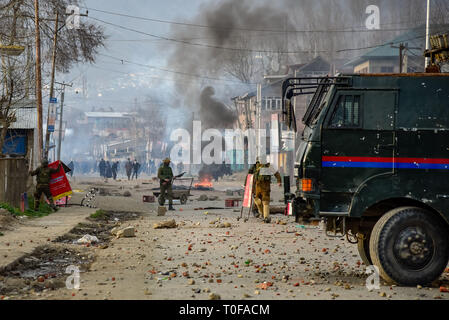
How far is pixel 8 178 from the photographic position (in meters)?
20.8

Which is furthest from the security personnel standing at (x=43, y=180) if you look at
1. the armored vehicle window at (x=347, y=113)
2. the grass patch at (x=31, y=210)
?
the armored vehicle window at (x=347, y=113)

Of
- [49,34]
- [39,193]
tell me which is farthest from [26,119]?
[39,193]

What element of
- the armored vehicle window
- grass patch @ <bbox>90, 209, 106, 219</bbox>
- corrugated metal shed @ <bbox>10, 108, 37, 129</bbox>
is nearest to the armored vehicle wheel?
the armored vehicle window

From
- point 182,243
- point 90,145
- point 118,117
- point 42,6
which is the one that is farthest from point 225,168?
point 118,117

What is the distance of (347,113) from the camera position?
9.39m

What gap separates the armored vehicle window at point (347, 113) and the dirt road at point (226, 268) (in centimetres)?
215

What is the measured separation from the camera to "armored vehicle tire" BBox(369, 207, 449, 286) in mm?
8930

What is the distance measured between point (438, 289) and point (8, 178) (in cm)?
1519

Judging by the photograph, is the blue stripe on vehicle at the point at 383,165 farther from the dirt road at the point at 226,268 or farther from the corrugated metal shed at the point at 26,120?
the corrugated metal shed at the point at 26,120

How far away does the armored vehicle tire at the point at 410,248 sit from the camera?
8930 mm

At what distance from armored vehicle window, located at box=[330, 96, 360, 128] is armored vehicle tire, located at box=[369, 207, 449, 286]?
1.36m

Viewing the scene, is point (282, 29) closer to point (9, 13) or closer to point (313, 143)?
point (9, 13)

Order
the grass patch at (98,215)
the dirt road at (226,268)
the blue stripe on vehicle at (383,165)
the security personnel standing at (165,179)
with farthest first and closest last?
the security personnel standing at (165,179), the grass patch at (98,215), the blue stripe on vehicle at (383,165), the dirt road at (226,268)

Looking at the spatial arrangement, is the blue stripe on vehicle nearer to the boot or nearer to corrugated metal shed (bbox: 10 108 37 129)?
the boot
